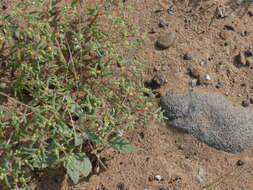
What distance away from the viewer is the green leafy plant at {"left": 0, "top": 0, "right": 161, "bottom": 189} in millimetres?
2973

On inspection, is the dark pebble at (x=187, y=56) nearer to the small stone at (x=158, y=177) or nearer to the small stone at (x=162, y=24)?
the small stone at (x=162, y=24)

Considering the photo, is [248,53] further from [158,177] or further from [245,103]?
[158,177]

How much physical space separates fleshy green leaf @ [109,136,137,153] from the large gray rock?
49 cm

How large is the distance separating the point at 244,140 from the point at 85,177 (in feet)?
4.92

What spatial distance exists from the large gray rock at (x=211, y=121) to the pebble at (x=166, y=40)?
532 mm

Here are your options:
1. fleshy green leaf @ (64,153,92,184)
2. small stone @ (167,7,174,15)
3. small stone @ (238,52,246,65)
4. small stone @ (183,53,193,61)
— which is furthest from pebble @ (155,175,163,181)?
small stone @ (167,7,174,15)

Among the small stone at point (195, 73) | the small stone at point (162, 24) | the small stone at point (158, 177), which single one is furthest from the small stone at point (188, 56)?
the small stone at point (158, 177)

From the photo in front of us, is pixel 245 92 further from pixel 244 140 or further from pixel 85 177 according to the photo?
pixel 85 177

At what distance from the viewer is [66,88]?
3.33 metres

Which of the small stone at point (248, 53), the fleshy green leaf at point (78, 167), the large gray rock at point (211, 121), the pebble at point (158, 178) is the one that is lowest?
the pebble at point (158, 178)

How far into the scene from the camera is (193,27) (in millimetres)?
3855

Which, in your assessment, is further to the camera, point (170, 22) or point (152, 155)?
point (170, 22)

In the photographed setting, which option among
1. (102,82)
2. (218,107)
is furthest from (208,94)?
(102,82)

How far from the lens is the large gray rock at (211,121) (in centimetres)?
350
